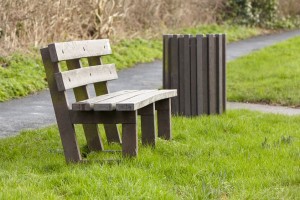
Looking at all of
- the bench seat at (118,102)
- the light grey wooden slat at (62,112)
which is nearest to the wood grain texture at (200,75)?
the bench seat at (118,102)

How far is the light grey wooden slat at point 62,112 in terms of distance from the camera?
669cm

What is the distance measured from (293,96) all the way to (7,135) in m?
4.83

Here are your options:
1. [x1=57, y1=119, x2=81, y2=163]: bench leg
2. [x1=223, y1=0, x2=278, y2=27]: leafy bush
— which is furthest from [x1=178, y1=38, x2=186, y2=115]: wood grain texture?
[x1=223, y1=0, x2=278, y2=27]: leafy bush

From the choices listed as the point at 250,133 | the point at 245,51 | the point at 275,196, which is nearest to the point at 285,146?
the point at 250,133

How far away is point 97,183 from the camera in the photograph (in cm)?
574

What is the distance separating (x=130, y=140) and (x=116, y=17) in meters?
12.4

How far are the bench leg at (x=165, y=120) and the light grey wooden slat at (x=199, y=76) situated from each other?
64.5 inches

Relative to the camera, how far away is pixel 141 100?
265 inches

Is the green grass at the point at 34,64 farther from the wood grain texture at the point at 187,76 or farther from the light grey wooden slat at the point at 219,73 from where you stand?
the light grey wooden slat at the point at 219,73

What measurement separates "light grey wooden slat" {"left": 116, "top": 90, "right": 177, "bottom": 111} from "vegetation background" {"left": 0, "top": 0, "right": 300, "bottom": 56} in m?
6.68

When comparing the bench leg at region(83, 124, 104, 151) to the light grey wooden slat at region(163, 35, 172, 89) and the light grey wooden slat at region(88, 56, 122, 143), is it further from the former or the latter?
the light grey wooden slat at region(163, 35, 172, 89)

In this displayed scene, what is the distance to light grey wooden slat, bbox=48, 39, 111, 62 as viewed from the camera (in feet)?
21.7

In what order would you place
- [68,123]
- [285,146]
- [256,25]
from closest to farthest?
[68,123] < [285,146] < [256,25]

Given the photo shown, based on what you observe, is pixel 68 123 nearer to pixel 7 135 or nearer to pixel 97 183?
pixel 97 183
